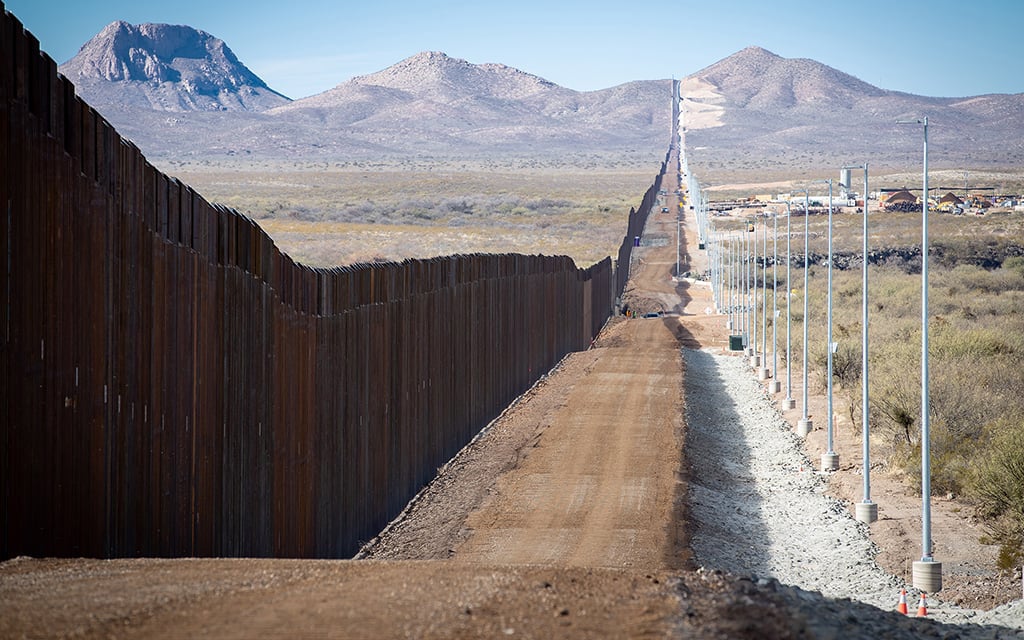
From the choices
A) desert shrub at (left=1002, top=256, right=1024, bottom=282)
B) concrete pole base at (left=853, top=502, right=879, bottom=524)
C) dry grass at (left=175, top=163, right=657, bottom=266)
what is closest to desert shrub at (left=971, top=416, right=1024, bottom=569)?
concrete pole base at (left=853, top=502, right=879, bottom=524)

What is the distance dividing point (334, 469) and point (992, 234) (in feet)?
317

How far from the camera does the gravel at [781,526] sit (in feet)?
51.6

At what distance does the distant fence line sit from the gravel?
15.0ft

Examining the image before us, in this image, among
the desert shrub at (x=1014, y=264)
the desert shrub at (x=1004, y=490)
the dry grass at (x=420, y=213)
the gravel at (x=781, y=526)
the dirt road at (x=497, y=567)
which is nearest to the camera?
the dirt road at (x=497, y=567)

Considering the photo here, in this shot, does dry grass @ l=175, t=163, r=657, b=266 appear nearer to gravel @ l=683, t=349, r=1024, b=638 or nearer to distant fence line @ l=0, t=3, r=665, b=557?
gravel @ l=683, t=349, r=1024, b=638

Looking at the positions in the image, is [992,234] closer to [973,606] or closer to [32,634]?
[973,606]

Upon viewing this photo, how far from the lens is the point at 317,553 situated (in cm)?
1371

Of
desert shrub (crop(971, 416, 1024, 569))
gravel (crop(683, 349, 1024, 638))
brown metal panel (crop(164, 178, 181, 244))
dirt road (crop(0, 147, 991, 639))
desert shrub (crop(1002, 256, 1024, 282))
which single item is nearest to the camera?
dirt road (crop(0, 147, 991, 639))

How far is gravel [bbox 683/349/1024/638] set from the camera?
15742mm

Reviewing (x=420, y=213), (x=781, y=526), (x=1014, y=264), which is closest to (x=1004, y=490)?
(x=781, y=526)

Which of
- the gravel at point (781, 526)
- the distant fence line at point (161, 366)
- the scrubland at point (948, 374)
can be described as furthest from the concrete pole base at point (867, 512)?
the distant fence line at point (161, 366)

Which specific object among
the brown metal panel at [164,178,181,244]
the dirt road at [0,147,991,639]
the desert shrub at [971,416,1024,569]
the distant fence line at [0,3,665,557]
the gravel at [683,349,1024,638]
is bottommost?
the gravel at [683,349,1024,638]

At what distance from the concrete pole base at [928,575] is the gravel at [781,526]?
0.58ft

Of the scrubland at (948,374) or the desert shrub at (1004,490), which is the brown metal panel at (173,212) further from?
the desert shrub at (1004,490)
